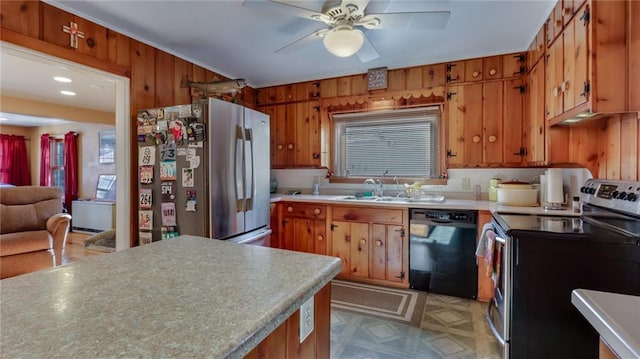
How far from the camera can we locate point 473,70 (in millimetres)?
2979

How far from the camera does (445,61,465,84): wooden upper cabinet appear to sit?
119 inches

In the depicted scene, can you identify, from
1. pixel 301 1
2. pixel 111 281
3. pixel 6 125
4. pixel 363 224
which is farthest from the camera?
pixel 6 125

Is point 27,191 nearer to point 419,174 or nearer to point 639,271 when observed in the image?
point 419,174

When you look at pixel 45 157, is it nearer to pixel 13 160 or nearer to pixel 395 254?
pixel 13 160

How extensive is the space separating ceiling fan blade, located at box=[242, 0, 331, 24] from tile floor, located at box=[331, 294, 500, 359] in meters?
2.20

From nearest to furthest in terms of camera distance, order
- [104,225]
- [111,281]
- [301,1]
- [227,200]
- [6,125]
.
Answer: [111,281], [301,1], [227,200], [104,225], [6,125]

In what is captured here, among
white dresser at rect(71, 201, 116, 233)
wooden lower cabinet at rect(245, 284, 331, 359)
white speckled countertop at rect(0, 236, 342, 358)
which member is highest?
white speckled countertop at rect(0, 236, 342, 358)

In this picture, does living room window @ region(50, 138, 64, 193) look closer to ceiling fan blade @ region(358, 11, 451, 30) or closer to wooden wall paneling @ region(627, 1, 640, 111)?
ceiling fan blade @ region(358, 11, 451, 30)

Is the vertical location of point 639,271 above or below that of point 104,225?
above

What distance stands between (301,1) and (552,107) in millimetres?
1916

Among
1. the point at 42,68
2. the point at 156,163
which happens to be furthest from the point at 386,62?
the point at 42,68

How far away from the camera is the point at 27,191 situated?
3783mm

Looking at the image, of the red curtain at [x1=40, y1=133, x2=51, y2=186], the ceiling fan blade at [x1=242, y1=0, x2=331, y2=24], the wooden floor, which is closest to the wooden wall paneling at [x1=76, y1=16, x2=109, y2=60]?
the ceiling fan blade at [x1=242, y1=0, x2=331, y2=24]

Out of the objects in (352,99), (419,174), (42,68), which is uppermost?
(42,68)
